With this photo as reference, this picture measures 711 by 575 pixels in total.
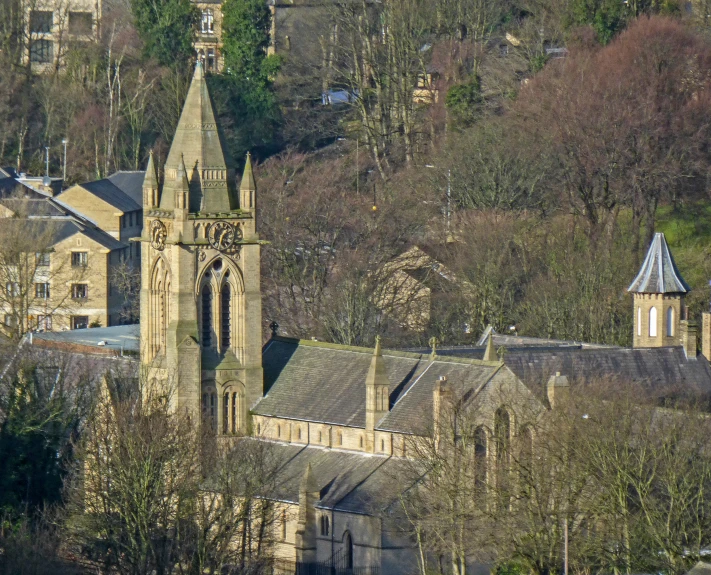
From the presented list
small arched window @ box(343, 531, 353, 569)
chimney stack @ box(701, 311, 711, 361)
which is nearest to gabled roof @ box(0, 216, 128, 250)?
chimney stack @ box(701, 311, 711, 361)

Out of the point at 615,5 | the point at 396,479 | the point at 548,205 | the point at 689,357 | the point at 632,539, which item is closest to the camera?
the point at 632,539

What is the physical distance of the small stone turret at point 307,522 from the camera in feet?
297

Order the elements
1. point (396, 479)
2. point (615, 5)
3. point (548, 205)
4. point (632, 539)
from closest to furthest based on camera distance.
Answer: point (632, 539) → point (396, 479) → point (548, 205) → point (615, 5)

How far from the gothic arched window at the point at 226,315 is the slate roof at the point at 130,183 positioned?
160ft

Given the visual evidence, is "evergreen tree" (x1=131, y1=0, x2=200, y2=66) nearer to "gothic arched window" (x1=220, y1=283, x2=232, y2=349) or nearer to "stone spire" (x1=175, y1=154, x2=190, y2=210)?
"gothic arched window" (x1=220, y1=283, x2=232, y2=349)

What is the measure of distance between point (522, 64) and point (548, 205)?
55.9ft

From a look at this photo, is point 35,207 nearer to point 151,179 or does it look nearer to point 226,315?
point 151,179

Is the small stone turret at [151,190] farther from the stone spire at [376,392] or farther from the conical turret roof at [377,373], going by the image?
the conical turret roof at [377,373]

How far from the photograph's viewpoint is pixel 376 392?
91.1 meters

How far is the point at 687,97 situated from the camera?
133m

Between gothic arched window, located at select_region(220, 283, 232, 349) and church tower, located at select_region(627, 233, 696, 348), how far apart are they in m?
16.3

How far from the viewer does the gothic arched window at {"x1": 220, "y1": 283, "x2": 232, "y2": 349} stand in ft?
310

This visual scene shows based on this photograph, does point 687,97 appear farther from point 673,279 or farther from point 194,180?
point 194,180

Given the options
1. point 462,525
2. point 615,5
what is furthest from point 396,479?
point 615,5
